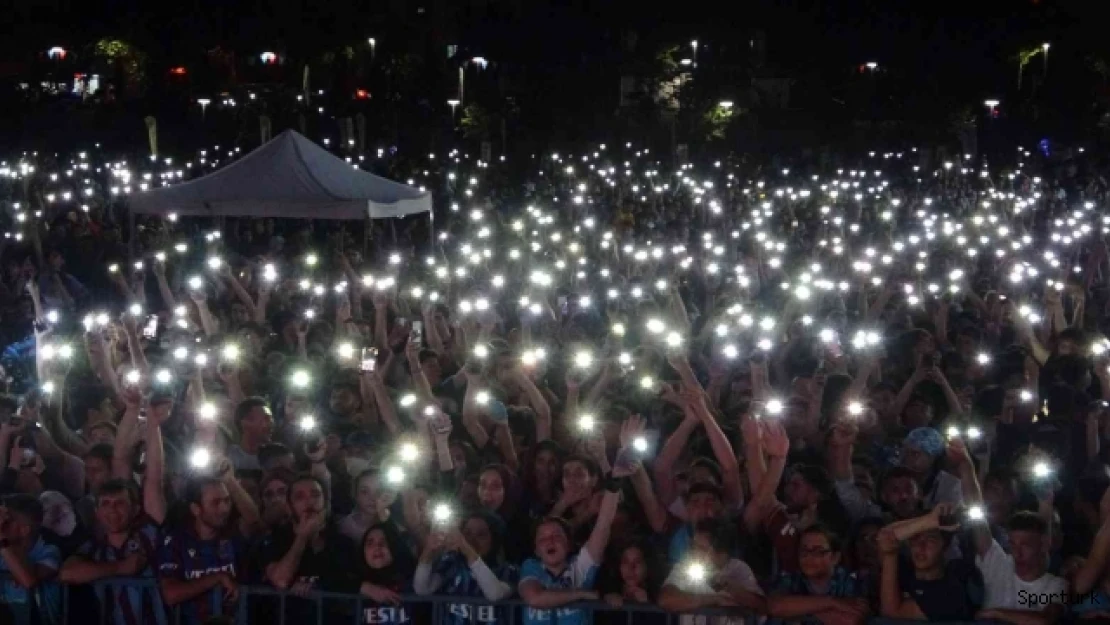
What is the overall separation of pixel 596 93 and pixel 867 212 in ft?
82.8

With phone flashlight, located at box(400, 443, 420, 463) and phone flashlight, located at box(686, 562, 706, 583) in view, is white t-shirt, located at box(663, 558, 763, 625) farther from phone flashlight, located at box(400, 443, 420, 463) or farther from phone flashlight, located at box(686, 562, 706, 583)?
phone flashlight, located at box(400, 443, 420, 463)

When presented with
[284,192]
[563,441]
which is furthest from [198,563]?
[284,192]

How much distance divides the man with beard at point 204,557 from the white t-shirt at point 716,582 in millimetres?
1668

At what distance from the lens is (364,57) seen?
5156 centimetres

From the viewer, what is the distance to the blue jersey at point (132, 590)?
18.5 feet

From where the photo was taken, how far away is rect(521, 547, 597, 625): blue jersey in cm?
537

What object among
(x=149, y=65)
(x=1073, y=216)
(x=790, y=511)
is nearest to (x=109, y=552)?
(x=790, y=511)

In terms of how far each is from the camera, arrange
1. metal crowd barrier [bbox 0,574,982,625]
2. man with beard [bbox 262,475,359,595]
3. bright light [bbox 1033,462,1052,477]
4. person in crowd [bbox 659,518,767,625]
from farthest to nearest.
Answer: bright light [bbox 1033,462,1052,477] < man with beard [bbox 262,475,359,595] < metal crowd barrier [bbox 0,574,982,625] < person in crowd [bbox 659,518,767,625]

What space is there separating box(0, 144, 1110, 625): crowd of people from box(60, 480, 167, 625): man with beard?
0.05 ft

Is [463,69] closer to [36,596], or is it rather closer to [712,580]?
[36,596]

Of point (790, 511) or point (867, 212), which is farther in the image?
point (867, 212)

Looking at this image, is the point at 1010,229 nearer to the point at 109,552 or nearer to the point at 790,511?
the point at 790,511

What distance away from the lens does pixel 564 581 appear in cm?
546

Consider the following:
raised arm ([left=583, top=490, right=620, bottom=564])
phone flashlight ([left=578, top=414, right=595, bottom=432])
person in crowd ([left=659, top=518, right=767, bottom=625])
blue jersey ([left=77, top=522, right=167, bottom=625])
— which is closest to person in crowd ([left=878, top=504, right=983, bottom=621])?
person in crowd ([left=659, top=518, right=767, bottom=625])
